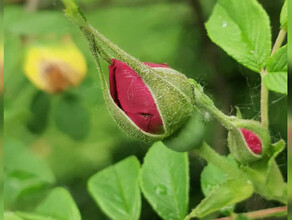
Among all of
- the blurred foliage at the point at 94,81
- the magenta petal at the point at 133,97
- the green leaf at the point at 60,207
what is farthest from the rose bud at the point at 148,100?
the blurred foliage at the point at 94,81

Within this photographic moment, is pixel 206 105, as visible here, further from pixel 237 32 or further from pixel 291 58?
pixel 237 32

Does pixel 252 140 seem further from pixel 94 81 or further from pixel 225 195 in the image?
pixel 94 81

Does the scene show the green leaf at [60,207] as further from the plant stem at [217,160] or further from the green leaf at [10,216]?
the plant stem at [217,160]

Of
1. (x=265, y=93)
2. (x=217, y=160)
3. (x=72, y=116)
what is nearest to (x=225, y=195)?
(x=217, y=160)

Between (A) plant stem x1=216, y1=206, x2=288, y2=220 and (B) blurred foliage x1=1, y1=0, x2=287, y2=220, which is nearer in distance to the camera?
(A) plant stem x1=216, y1=206, x2=288, y2=220

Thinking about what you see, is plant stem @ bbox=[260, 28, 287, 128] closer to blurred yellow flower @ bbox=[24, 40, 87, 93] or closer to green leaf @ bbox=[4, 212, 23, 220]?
green leaf @ bbox=[4, 212, 23, 220]

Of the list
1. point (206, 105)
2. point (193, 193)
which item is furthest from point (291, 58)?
point (193, 193)

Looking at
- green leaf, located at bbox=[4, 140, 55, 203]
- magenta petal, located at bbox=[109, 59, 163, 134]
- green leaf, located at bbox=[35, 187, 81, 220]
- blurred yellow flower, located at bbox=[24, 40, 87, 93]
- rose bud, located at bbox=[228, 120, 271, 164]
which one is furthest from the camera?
blurred yellow flower, located at bbox=[24, 40, 87, 93]

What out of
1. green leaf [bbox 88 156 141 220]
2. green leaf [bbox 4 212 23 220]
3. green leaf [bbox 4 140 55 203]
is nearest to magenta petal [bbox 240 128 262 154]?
green leaf [bbox 88 156 141 220]
